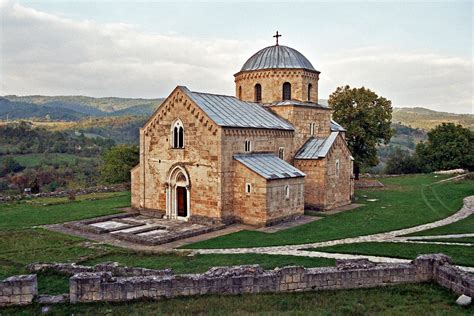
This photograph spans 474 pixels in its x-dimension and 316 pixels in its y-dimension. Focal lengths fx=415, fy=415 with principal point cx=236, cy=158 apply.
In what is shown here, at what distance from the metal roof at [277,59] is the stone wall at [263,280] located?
76.6ft

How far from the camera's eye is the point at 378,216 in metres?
27.7

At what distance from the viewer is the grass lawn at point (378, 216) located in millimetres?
21833

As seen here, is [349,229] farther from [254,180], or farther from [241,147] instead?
[241,147]

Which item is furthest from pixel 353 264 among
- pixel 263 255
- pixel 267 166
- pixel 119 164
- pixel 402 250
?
pixel 119 164

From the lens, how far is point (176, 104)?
27.8 metres

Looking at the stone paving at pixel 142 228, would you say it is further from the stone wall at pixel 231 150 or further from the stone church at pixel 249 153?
the stone wall at pixel 231 150

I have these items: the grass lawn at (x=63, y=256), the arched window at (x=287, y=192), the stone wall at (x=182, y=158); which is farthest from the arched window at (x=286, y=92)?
the grass lawn at (x=63, y=256)

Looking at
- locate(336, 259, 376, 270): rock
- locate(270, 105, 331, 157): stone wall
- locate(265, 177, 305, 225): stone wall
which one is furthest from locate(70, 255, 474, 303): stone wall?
locate(270, 105, 331, 157): stone wall

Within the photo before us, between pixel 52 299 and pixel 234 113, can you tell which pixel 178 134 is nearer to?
pixel 234 113

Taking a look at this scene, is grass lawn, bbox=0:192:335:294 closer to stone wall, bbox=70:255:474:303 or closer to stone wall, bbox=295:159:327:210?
stone wall, bbox=70:255:474:303

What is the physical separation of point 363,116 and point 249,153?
2209 centimetres

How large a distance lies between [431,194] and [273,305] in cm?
2988

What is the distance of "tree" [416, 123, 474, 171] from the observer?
56.7 m

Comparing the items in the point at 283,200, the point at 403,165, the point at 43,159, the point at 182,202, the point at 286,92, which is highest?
the point at 286,92
